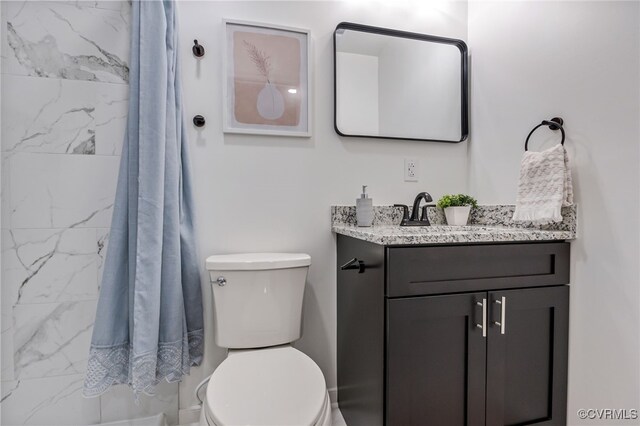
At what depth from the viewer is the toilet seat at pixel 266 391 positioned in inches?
34.1

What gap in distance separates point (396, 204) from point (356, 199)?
0.75 ft

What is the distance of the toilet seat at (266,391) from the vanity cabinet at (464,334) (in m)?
0.21

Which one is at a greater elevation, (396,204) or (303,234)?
(396,204)

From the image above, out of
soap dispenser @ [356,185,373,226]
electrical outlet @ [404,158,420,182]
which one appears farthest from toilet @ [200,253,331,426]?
electrical outlet @ [404,158,420,182]

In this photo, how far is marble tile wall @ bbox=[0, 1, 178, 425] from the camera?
1.19m

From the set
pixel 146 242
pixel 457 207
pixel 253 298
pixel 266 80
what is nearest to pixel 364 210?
pixel 457 207

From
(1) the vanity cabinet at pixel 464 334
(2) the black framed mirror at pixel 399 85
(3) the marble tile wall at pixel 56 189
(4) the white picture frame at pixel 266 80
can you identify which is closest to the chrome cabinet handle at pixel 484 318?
(1) the vanity cabinet at pixel 464 334

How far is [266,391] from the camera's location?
0.96 metres

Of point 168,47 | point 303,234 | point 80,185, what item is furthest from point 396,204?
point 80,185

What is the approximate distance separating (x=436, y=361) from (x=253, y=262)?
710mm

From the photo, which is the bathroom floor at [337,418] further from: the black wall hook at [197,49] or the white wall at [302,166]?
the black wall hook at [197,49]

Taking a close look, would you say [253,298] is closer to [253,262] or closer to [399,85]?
[253,262]

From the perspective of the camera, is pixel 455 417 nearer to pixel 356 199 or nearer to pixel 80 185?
pixel 356 199

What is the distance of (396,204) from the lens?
1.54 m
